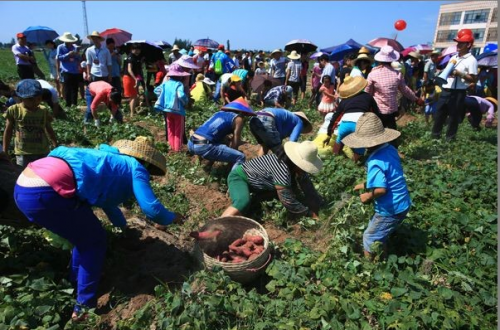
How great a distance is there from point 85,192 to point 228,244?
5.46 ft

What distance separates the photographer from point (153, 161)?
114 inches

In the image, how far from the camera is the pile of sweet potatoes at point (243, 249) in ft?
11.5

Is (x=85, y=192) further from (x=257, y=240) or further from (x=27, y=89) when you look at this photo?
(x=27, y=89)

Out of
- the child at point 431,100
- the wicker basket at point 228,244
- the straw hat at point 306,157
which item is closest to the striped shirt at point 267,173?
the straw hat at point 306,157

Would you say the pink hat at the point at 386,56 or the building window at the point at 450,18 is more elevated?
the building window at the point at 450,18

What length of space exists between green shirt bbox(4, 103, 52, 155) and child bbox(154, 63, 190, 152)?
2.27 m

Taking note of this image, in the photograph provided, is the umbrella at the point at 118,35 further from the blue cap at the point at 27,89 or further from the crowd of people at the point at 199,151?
the blue cap at the point at 27,89

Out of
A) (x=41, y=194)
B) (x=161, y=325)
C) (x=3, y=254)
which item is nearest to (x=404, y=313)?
(x=161, y=325)

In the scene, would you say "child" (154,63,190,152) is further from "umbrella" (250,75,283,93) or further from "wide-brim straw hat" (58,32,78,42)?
"umbrella" (250,75,283,93)

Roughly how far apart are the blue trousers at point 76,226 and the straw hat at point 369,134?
2.47m

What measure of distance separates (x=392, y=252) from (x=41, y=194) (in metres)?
3.33

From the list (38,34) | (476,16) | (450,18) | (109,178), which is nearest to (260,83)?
(38,34)

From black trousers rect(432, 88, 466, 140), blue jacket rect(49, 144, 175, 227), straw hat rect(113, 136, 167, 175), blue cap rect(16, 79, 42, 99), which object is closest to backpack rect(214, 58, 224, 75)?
black trousers rect(432, 88, 466, 140)

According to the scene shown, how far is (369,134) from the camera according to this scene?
10.9 ft
